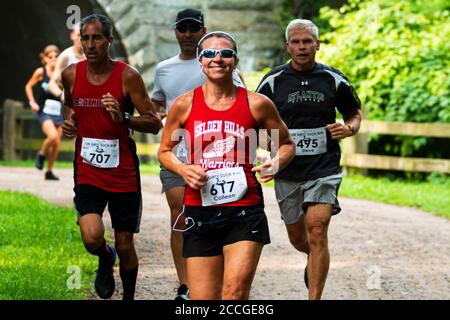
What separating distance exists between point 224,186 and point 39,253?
417 centimetres

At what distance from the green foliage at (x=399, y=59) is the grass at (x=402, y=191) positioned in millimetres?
803

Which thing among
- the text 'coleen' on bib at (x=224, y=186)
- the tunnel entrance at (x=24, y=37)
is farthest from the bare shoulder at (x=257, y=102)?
the tunnel entrance at (x=24, y=37)

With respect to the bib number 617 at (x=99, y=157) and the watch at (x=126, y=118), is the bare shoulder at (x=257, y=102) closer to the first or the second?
the watch at (x=126, y=118)

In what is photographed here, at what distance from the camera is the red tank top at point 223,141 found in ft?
20.7

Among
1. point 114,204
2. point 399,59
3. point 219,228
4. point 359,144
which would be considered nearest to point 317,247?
point 114,204

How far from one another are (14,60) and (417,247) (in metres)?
17.1

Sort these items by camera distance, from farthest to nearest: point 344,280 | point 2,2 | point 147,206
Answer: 1. point 2,2
2. point 147,206
3. point 344,280

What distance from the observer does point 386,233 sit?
1246cm

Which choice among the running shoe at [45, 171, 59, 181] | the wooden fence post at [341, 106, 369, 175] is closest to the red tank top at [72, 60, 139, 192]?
the running shoe at [45, 171, 59, 181]

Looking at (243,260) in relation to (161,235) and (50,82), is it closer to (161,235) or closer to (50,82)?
(161,235)

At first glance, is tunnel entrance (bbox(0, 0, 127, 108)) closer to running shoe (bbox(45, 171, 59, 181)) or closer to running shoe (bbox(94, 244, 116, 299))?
running shoe (bbox(45, 171, 59, 181))

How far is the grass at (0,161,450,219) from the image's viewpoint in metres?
15.1

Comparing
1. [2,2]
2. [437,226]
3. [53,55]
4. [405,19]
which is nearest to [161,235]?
[437,226]

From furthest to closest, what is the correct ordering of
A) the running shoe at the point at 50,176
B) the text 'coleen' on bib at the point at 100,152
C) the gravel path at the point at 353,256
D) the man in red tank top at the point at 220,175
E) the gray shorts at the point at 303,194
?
the running shoe at the point at 50,176
the gravel path at the point at 353,256
the gray shorts at the point at 303,194
the text 'coleen' on bib at the point at 100,152
the man in red tank top at the point at 220,175
